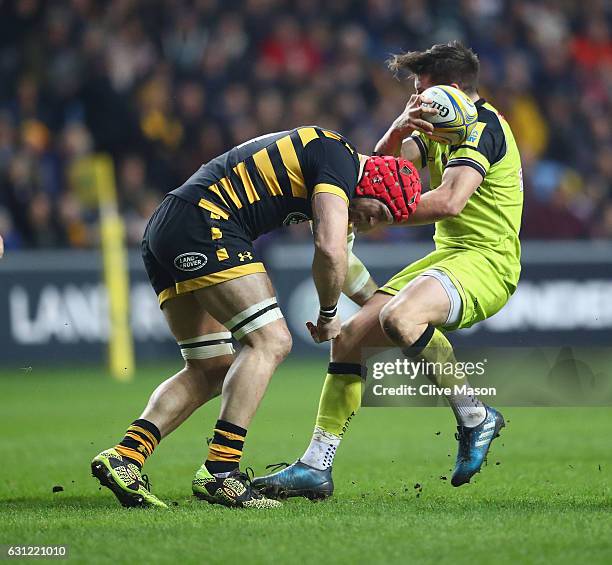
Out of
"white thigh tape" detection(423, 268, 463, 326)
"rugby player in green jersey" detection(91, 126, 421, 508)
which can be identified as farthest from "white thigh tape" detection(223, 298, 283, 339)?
"white thigh tape" detection(423, 268, 463, 326)

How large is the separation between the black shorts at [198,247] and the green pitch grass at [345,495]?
113 centimetres

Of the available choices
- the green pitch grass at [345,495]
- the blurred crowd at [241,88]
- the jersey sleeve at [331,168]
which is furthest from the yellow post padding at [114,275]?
the jersey sleeve at [331,168]

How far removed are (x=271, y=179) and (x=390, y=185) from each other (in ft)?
1.96

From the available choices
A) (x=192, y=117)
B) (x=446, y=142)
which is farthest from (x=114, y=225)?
(x=446, y=142)

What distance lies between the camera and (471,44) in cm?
1712

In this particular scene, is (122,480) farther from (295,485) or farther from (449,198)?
(449,198)

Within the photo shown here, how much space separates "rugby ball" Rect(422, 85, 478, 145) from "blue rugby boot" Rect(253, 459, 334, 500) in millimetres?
1943

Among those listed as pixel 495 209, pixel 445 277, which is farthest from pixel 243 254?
pixel 495 209

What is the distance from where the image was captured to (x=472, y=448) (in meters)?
6.39

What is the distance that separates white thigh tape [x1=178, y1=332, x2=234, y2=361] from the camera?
609 centimetres

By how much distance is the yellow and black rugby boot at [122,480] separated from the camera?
5625 millimetres

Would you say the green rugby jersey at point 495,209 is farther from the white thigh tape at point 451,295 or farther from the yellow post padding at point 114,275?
the yellow post padding at point 114,275

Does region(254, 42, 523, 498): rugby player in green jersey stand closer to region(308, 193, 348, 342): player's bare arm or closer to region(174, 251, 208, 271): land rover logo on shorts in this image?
region(308, 193, 348, 342): player's bare arm

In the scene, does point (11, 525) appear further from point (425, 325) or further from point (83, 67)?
point (83, 67)
